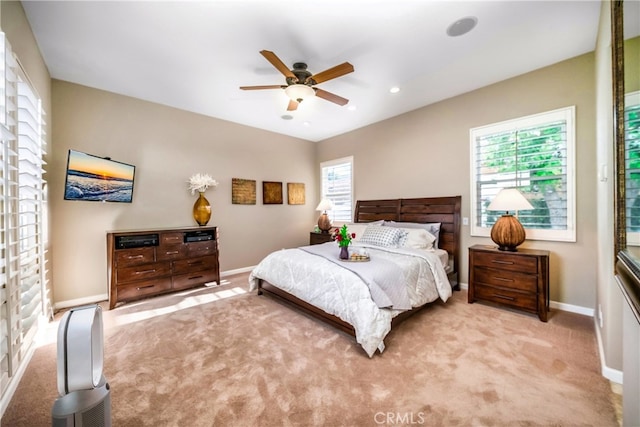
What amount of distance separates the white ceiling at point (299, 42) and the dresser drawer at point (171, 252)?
2.22 metres

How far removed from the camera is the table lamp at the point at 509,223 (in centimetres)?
288

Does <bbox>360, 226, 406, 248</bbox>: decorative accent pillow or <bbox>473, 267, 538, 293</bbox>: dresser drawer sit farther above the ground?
<bbox>360, 226, 406, 248</bbox>: decorative accent pillow

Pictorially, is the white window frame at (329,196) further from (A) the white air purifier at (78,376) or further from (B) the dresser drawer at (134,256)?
(A) the white air purifier at (78,376)

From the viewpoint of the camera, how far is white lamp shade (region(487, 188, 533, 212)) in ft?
9.37

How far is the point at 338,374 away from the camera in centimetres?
189

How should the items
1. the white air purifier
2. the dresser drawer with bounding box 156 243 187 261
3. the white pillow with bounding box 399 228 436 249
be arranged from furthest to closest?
the dresser drawer with bounding box 156 243 187 261 → the white pillow with bounding box 399 228 436 249 → the white air purifier

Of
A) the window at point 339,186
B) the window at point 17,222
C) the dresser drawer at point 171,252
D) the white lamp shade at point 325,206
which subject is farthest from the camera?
the window at point 339,186

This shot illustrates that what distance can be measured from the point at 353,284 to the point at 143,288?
9.66 feet

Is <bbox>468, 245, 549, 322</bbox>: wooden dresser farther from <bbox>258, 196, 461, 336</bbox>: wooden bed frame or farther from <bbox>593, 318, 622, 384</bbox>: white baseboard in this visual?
<bbox>593, 318, 622, 384</bbox>: white baseboard

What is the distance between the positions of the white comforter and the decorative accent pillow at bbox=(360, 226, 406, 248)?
21 cm

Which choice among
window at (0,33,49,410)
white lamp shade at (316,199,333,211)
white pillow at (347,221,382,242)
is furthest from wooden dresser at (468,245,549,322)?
window at (0,33,49,410)

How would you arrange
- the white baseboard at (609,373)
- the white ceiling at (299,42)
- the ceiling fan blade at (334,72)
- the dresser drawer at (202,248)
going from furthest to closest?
the dresser drawer at (202,248), the ceiling fan blade at (334,72), the white ceiling at (299,42), the white baseboard at (609,373)

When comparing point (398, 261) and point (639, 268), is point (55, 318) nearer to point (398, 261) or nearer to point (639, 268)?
point (398, 261)

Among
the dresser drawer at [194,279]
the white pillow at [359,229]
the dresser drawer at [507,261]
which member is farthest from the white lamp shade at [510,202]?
the dresser drawer at [194,279]
